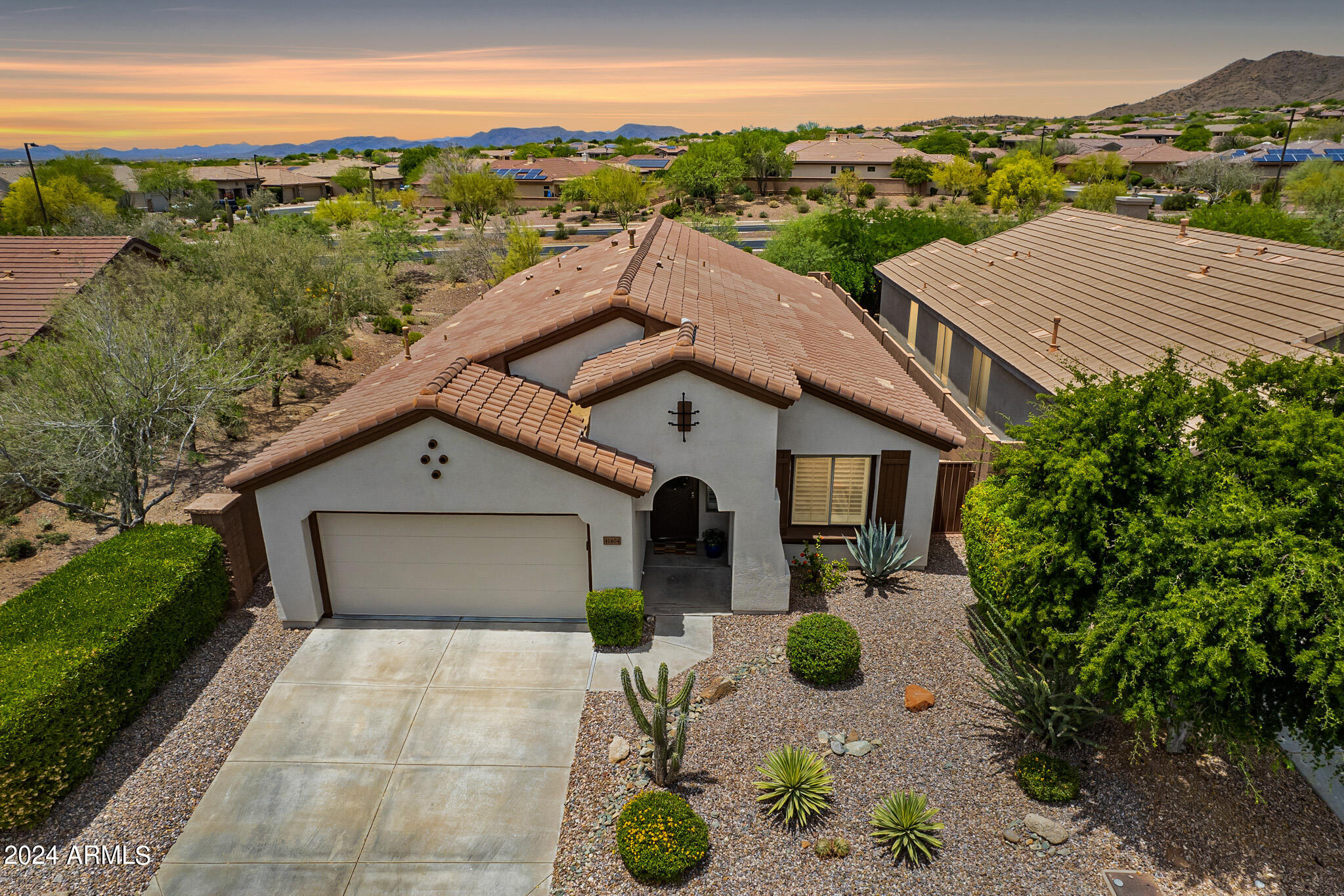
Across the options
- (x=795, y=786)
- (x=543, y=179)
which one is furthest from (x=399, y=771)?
(x=543, y=179)

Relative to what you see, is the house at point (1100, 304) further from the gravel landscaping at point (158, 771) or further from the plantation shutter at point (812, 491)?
the gravel landscaping at point (158, 771)

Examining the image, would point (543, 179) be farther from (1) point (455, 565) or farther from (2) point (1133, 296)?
(1) point (455, 565)

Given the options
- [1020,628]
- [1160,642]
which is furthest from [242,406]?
[1160,642]

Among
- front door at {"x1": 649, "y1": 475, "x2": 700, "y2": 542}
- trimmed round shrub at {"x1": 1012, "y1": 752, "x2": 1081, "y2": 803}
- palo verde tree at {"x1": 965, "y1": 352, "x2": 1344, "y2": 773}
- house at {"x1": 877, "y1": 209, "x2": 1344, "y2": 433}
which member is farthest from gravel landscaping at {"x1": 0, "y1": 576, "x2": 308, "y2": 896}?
house at {"x1": 877, "y1": 209, "x2": 1344, "y2": 433}

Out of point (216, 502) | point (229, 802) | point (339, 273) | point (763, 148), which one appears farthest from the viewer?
point (763, 148)

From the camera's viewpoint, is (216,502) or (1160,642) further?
(216,502)

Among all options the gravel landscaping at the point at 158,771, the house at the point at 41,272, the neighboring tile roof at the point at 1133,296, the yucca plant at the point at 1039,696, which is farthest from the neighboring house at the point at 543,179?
the yucca plant at the point at 1039,696

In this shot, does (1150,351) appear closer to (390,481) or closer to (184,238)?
Result: (390,481)

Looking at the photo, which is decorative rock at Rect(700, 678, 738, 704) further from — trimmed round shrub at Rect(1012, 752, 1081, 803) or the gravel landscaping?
the gravel landscaping
